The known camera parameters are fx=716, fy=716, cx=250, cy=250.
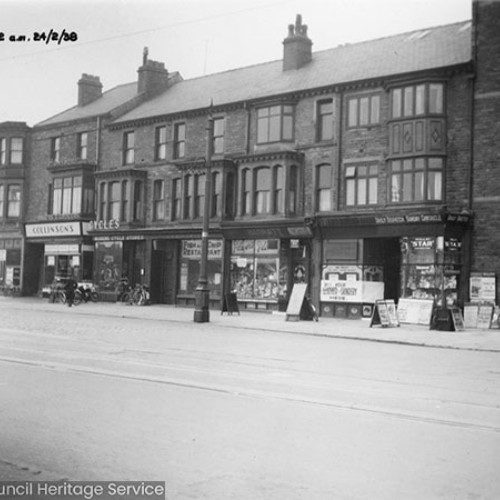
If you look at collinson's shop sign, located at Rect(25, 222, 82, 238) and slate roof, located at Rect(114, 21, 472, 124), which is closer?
slate roof, located at Rect(114, 21, 472, 124)

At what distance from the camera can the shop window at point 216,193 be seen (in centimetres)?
3159

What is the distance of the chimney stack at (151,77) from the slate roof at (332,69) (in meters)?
1.32

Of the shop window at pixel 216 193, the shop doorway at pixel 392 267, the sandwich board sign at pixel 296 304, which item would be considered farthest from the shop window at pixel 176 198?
the shop doorway at pixel 392 267

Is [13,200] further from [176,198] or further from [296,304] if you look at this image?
[296,304]

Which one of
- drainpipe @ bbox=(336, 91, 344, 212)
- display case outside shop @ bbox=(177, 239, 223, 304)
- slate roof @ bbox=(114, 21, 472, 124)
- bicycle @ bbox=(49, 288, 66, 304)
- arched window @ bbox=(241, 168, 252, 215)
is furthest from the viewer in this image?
bicycle @ bbox=(49, 288, 66, 304)

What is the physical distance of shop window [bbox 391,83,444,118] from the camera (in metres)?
25.7

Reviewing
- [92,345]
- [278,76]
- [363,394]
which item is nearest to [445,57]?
[278,76]

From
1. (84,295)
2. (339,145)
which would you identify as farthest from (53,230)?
(339,145)

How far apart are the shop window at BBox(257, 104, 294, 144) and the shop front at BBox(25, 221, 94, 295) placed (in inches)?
490

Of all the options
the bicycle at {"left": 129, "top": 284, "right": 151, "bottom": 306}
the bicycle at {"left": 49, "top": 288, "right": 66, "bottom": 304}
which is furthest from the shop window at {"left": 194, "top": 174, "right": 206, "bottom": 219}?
the bicycle at {"left": 49, "top": 288, "right": 66, "bottom": 304}

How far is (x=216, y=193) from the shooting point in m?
31.7

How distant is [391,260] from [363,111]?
5891mm

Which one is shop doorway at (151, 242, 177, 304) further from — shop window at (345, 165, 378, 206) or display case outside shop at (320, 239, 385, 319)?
shop window at (345, 165, 378, 206)

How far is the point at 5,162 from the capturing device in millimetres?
41844
